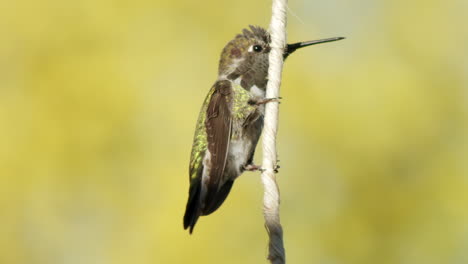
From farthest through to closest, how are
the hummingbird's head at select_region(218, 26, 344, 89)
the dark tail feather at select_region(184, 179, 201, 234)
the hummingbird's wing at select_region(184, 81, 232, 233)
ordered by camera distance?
the hummingbird's head at select_region(218, 26, 344, 89) < the hummingbird's wing at select_region(184, 81, 232, 233) < the dark tail feather at select_region(184, 179, 201, 234)

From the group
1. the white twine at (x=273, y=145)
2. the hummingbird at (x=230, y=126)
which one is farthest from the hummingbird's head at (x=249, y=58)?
the white twine at (x=273, y=145)

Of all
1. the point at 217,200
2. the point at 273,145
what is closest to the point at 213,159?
the point at 217,200

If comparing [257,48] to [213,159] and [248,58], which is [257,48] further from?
[213,159]

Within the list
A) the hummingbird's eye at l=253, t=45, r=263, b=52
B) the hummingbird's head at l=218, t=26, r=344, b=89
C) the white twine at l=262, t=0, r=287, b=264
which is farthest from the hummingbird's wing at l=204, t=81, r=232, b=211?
the white twine at l=262, t=0, r=287, b=264

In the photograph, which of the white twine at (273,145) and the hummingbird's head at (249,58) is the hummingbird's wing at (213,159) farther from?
the white twine at (273,145)

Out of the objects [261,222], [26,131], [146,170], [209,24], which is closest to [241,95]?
[261,222]

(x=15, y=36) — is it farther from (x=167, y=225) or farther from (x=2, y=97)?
(x=167, y=225)

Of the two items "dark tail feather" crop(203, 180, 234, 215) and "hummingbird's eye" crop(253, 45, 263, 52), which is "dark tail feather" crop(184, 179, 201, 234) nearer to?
"dark tail feather" crop(203, 180, 234, 215)
